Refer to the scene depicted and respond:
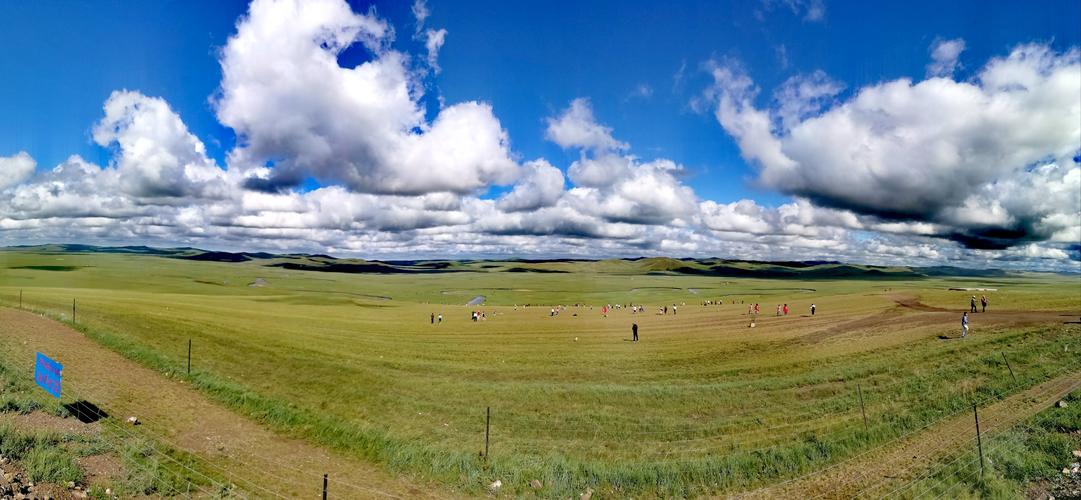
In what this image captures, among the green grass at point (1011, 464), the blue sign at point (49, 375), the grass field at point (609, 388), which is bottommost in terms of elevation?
the grass field at point (609, 388)

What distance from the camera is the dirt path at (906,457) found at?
16.0 metres

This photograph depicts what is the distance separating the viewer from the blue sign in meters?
16.5

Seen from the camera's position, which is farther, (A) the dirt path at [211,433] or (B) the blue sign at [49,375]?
(B) the blue sign at [49,375]

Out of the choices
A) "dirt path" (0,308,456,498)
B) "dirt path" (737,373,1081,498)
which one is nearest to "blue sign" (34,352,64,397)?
"dirt path" (0,308,456,498)

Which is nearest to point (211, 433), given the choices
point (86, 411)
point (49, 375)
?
point (86, 411)

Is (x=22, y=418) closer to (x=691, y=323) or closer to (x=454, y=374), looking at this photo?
(x=454, y=374)

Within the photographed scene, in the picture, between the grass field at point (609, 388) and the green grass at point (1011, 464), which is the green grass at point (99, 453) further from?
the green grass at point (1011, 464)

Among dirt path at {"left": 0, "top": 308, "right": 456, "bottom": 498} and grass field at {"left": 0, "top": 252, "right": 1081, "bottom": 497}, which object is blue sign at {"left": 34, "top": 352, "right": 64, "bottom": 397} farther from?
grass field at {"left": 0, "top": 252, "right": 1081, "bottom": 497}

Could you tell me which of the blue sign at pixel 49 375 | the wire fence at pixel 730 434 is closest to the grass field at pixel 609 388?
the wire fence at pixel 730 434

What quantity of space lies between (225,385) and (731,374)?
97.1 feet

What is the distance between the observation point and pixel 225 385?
26469 millimetres

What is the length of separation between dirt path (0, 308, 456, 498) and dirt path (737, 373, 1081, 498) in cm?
1175

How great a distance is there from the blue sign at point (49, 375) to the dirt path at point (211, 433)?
3.53 meters

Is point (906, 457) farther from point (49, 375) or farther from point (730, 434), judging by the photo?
point (49, 375)
